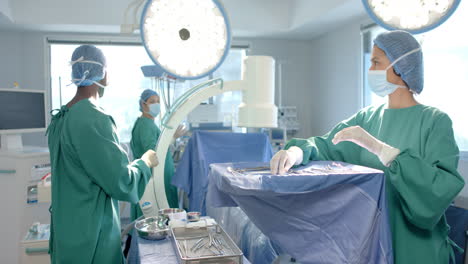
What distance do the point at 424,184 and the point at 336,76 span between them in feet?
13.0

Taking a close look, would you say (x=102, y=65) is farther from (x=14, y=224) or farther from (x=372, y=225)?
(x=14, y=224)

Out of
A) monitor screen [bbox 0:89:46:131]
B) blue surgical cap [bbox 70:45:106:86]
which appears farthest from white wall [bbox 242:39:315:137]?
blue surgical cap [bbox 70:45:106:86]

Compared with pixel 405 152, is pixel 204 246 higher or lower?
lower

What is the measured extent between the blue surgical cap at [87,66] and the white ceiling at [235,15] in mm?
2822

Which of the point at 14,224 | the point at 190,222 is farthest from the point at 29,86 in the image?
the point at 190,222

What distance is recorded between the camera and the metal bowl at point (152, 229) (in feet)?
4.86

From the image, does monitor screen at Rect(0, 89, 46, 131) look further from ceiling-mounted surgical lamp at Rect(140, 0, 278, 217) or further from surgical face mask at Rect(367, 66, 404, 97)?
surgical face mask at Rect(367, 66, 404, 97)

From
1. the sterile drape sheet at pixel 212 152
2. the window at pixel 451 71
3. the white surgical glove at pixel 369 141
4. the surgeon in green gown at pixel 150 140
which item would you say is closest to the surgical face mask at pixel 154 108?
the surgeon in green gown at pixel 150 140

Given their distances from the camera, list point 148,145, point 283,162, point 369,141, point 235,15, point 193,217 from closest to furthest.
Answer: point 283,162 < point 369,141 < point 193,217 < point 148,145 < point 235,15

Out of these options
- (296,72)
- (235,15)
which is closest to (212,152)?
(235,15)

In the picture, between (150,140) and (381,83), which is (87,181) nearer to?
(381,83)

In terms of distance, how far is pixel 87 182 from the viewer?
1.45 m

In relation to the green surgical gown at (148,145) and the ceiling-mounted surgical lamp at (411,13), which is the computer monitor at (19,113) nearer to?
the green surgical gown at (148,145)

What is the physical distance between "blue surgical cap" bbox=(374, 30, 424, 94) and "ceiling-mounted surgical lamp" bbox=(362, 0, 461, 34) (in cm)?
10
